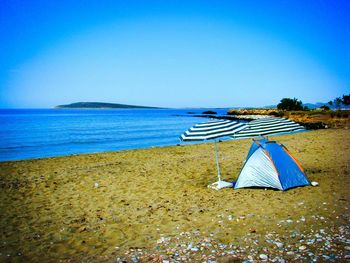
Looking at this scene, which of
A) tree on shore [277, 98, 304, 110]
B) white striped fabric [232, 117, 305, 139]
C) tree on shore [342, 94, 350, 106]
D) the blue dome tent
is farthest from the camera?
tree on shore [277, 98, 304, 110]

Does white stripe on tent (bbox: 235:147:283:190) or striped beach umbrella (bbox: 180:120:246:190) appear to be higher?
striped beach umbrella (bbox: 180:120:246:190)

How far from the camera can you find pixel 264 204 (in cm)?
771

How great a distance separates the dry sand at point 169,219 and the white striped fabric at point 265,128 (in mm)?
2050

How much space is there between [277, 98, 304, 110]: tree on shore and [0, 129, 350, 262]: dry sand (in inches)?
2688

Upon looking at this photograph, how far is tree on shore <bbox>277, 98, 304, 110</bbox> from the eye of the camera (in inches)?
2925

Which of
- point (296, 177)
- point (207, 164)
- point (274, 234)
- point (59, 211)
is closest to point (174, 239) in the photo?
point (274, 234)

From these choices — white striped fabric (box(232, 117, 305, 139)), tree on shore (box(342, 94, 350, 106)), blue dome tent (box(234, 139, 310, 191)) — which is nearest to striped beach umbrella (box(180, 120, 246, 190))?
white striped fabric (box(232, 117, 305, 139))

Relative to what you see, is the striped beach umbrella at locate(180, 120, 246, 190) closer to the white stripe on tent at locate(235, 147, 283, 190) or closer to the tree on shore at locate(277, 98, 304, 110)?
the white stripe on tent at locate(235, 147, 283, 190)

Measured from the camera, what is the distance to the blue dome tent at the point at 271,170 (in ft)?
29.5

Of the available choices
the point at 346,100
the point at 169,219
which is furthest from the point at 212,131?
the point at 346,100

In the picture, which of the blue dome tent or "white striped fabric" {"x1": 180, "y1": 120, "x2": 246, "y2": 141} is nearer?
"white striped fabric" {"x1": 180, "y1": 120, "x2": 246, "y2": 141}

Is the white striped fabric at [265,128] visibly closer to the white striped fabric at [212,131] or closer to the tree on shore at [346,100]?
the white striped fabric at [212,131]

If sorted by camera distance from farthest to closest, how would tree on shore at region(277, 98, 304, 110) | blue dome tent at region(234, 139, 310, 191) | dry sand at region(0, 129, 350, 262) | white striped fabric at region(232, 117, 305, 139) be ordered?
tree on shore at region(277, 98, 304, 110)
blue dome tent at region(234, 139, 310, 191)
white striped fabric at region(232, 117, 305, 139)
dry sand at region(0, 129, 350, 262)

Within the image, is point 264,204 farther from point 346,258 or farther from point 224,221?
point 346,258
